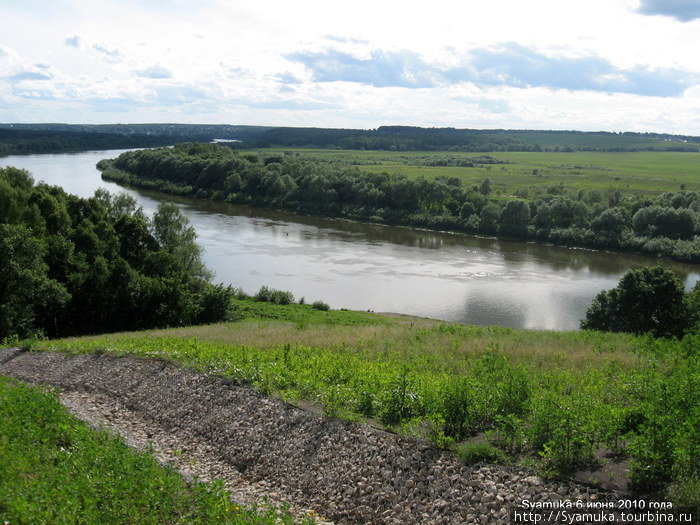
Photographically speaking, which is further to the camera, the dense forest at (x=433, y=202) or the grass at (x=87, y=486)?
the dense forest at (x=433, y=202)

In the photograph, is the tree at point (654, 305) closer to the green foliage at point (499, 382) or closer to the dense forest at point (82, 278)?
the green foliage at point (499, 382)

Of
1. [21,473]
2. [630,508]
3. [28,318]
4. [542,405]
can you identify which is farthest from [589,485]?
[28,318]

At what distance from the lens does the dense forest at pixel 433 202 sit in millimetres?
63656

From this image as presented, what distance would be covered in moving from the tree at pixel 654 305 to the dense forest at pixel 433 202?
3088cm

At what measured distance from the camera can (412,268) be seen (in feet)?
168

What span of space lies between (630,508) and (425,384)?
5481 mm

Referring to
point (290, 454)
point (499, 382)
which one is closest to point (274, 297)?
point (499, 382)

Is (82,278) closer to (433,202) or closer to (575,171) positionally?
(433,202)

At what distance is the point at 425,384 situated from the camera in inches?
507

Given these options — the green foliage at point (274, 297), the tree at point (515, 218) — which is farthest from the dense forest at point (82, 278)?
the tree at point (515, 218)

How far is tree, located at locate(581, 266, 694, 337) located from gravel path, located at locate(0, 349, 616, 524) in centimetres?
2438

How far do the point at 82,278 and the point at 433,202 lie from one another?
54.5m

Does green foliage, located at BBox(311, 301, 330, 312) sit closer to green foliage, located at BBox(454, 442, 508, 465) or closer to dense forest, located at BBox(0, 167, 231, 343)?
dense forest, located at BBox(0, 167, 231, 343)

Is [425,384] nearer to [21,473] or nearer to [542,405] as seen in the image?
[542,405]
